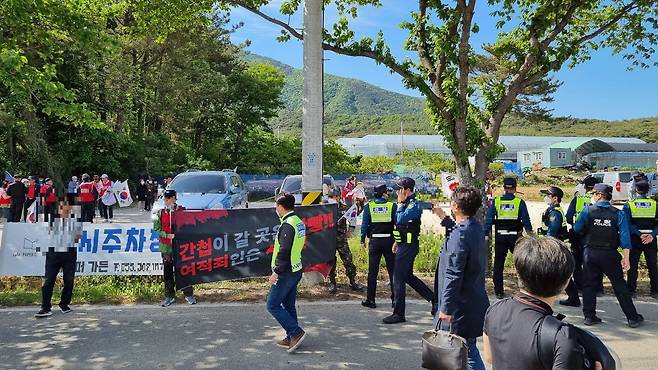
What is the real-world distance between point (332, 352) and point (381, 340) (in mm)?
710

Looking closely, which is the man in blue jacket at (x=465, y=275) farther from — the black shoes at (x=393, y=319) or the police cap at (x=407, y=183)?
the black shoes at (x=393, y=319)

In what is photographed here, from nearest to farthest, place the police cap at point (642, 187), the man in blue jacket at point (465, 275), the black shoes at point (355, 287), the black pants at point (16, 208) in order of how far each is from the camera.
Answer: the man in blue jacket at point (465, 275) → the police cap at point (642, 187) → the black shoes at point (355, 287) → the black pants at point (16, 208)

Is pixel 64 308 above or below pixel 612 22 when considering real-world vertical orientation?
below

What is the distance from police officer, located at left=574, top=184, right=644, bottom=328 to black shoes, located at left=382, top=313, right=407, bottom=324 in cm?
241

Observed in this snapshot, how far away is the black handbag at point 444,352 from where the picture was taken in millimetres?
3242

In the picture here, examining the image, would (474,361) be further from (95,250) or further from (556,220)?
(95,250)

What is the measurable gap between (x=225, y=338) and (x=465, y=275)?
3274mm

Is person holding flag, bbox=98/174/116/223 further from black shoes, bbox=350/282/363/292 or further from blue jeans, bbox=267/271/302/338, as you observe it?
blue jeans, bbox=267/271/302/338

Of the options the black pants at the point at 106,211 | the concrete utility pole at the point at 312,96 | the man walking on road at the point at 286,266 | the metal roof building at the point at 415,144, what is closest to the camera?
the man walking on road at the point at 286,266

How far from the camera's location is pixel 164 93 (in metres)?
34.3

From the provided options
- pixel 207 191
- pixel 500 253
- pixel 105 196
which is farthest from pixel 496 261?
pixel 105 196

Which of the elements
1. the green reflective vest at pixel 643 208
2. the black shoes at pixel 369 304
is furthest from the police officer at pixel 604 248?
the black shoes at pixel 369 304

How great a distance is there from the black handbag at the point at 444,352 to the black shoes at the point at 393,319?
11.4 feet

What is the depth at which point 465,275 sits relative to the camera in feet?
Result: 13.9
